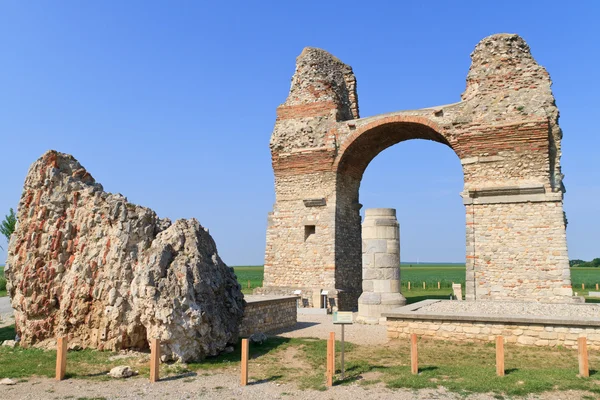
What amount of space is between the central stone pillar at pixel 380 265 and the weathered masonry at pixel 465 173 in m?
2.98

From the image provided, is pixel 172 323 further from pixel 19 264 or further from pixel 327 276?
pixel 327 276

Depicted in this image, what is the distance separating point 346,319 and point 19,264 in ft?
23.9

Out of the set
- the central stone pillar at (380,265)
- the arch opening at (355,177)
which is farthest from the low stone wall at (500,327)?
the arch opening at (355,177)

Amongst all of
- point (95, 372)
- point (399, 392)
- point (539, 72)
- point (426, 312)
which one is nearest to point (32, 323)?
point (95, 372)

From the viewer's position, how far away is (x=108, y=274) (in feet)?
30.9

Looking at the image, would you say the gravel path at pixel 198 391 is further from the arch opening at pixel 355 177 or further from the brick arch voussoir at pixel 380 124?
the brick arch voussoir at pixel 380 124

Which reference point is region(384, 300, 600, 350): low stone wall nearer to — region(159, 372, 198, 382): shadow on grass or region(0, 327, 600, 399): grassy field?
region(0, 327, 600, 399): grassy field

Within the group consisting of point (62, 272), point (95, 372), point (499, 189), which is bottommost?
point (95, 372)

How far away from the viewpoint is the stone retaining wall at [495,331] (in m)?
9.12

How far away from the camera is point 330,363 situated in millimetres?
7359

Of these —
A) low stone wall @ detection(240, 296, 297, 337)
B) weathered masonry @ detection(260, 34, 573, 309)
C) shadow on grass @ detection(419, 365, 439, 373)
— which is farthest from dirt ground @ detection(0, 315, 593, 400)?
weathered masonry @ detection(260, 34, 573, 309)

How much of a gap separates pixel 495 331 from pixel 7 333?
37.5 ft

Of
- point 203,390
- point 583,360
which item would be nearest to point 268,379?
point 203,390

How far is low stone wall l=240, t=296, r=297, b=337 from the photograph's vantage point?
451 inches
